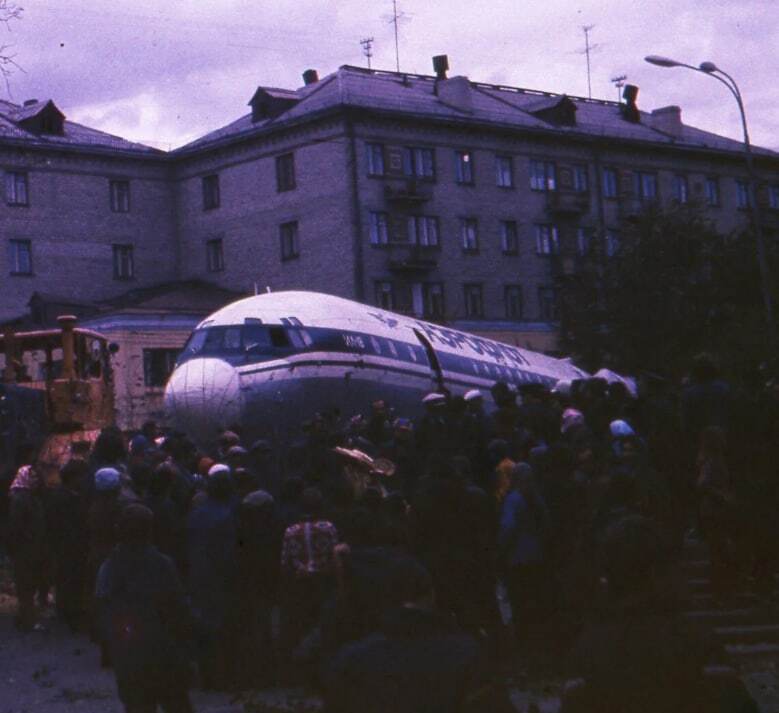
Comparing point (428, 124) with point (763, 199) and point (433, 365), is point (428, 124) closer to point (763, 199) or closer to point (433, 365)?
point (763, 199)

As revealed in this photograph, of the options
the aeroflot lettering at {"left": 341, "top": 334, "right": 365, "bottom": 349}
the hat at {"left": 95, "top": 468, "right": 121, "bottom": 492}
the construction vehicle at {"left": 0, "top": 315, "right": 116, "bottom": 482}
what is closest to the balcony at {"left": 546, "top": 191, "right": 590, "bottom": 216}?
the aeroflot lettering at {"left": 341, "top": 334, "right": 365, "bottom": 349}

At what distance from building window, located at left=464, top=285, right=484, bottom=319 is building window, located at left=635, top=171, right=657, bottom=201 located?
11.3 m

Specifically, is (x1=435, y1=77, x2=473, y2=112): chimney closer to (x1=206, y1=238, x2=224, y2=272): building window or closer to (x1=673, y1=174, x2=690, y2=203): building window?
(x1=206, y1=238, x2=224, y2=272): building window

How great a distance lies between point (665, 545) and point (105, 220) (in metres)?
62.3

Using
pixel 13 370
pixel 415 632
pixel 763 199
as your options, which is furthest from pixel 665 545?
pixel 763 199

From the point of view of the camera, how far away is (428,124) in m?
65.1

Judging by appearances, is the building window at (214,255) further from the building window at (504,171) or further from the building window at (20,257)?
the building window at (504,171)

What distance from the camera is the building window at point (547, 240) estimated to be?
70.1 metres

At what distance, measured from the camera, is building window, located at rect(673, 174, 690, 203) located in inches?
3012

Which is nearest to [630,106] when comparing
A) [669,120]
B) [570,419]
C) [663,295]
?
[669,120]

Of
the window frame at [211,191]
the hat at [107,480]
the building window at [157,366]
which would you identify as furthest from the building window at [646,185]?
the hat at [107,480]

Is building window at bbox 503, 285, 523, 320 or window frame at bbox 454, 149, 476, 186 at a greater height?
window frame at bbox 454, 149, 476, 186

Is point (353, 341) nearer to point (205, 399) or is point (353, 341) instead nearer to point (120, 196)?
point (205, 399)

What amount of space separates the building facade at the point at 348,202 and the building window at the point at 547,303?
0.08 metres
